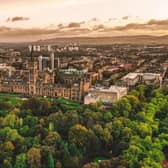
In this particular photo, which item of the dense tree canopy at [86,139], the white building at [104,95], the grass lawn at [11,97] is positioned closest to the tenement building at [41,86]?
the grass lawn at [11,97]

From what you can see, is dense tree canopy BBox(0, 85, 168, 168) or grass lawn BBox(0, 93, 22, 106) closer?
dense tree canopy BBox(0, 85, 168, 168)

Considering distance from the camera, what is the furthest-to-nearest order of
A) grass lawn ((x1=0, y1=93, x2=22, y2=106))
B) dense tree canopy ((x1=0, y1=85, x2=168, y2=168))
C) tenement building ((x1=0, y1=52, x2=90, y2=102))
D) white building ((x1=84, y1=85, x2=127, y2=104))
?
tenement building ((x1=0, y1=52, x2=90, y2=102)), grass lawn ((x1=0, y1=93, x2=22, y2=106)), white building ((x1=84, y1=85, x2=127, y2=104)), dense tree canopy ((x1=0, y1=85, x2=168, y2=168))

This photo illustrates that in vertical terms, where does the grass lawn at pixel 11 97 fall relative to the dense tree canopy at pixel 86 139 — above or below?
below

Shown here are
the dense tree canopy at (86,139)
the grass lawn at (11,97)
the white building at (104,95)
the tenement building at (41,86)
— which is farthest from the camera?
the tenement building at (41,86)

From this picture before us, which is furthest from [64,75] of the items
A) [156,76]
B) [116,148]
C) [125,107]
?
[116,148]

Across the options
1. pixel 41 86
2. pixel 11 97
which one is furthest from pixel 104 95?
pixel 11 97

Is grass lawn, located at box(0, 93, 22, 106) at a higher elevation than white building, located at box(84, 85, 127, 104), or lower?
lower

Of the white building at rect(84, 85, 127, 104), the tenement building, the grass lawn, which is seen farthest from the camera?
the tenement building

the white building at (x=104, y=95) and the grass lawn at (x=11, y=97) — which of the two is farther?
the grass lawn at (x=11, y=97)

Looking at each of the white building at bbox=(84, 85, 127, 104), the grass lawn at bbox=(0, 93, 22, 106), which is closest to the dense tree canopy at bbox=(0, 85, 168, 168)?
the white building at bbox=(84, 85, 127, 104)

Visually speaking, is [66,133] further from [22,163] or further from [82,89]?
[82,89]

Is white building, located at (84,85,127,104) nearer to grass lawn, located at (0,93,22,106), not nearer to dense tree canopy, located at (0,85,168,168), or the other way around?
dense tree canopy, located at (0,85,168,168)

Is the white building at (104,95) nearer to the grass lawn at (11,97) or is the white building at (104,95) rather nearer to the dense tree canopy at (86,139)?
the dense tree canopy at (86,139)
